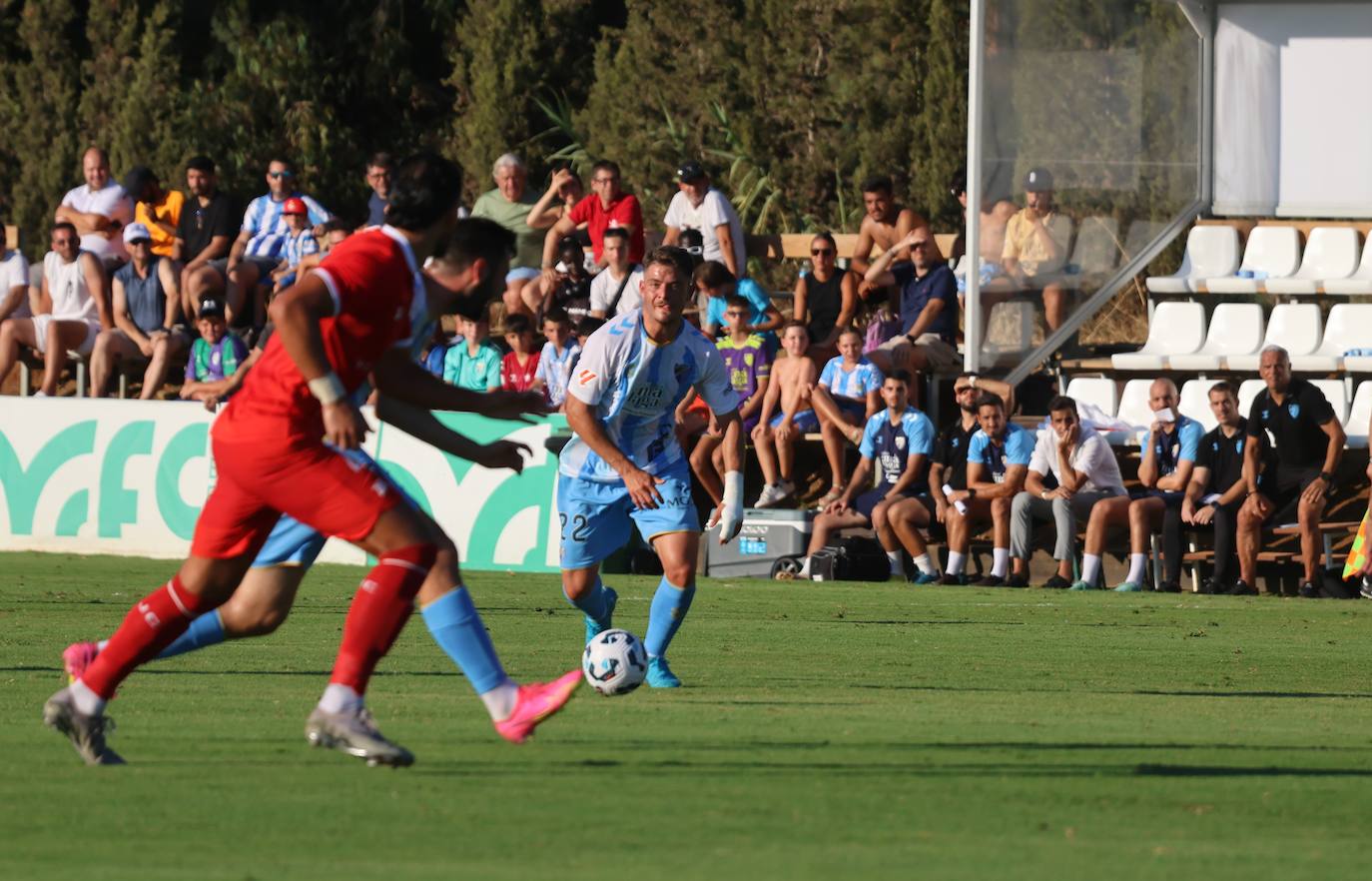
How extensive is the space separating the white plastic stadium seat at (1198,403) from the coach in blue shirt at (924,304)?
7.41ft

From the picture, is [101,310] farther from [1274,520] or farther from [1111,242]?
[1274,520]

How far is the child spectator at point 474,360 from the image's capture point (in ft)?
67.4

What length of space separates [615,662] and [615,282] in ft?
37.3

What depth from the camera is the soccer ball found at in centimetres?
941

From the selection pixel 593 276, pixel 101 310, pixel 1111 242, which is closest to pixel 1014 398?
pixel 1111 242

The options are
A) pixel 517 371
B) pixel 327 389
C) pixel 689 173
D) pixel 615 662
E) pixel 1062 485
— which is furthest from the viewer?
pixel 689 173

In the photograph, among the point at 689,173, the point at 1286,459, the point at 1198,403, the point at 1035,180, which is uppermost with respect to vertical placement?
the point at 689,173

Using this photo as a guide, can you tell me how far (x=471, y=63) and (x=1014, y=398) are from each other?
1364 cm

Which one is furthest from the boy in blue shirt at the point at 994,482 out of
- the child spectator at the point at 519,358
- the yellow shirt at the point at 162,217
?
the yellow shirt at the point at 162,217

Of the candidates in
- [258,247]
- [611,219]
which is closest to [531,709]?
[611,219]

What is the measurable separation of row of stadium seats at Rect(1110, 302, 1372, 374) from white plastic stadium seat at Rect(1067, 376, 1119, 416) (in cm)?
51

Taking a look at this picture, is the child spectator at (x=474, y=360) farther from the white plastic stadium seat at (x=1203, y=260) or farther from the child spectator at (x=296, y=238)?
the white plastic stadium seat at (x=1203, y=260)

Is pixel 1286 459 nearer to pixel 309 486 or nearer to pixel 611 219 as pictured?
pixel 611 219

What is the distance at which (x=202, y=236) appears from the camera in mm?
22938
